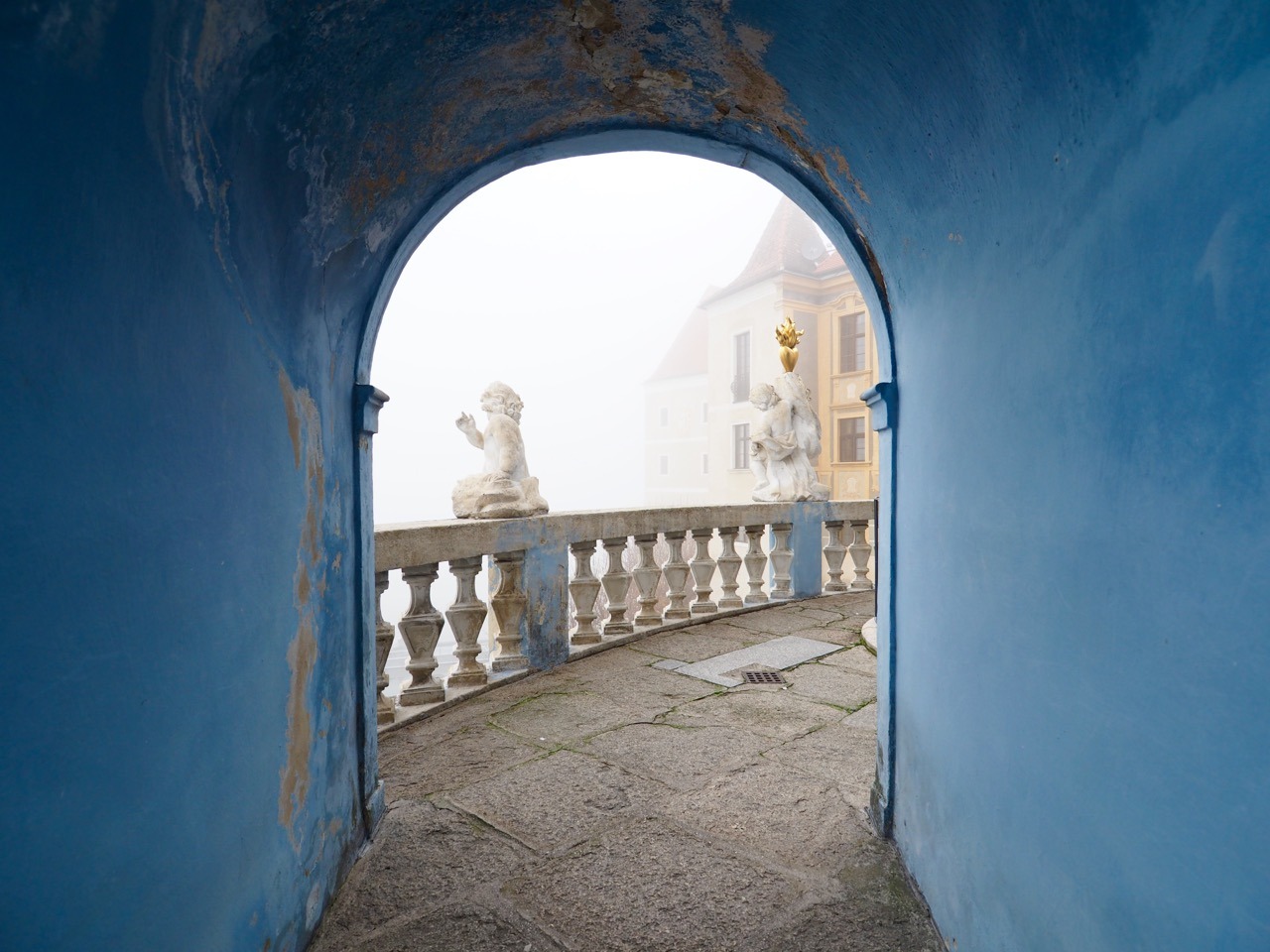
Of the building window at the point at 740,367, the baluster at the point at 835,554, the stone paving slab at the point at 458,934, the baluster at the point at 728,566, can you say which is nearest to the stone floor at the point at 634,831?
the stone paving slab at the point at 458,934

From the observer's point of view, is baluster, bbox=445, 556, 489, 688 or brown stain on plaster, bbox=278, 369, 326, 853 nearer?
brown stain on plaster, bbox=278, 369, 326, 853

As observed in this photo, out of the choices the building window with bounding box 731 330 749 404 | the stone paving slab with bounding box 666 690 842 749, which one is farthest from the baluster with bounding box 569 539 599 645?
the building window with bounding box 731 330 749 404

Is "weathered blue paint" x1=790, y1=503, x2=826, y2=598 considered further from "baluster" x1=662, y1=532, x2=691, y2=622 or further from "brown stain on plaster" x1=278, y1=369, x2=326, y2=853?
"brown stain on plaster" x1=278, y1=369, x2=326, y2=853

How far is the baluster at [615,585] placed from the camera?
17.6 ft

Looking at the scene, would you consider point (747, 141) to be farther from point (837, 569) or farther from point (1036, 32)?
point (837, 569)

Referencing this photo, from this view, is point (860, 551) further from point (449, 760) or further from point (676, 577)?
point (449, 760)

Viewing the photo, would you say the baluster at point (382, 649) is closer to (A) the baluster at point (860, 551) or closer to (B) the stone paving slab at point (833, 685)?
(B) the stone paving slab at point (833, 685)

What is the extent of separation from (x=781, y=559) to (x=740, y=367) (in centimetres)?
1953

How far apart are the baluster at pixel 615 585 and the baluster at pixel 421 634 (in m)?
1.57

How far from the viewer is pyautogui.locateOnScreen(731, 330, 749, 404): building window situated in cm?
2552

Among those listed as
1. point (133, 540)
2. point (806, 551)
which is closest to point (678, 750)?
point (133, 540)

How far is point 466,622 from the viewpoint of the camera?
4.30 metres

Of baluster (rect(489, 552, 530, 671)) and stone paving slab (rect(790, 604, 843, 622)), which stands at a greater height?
baluster (rect(489, 552, 530, 671))

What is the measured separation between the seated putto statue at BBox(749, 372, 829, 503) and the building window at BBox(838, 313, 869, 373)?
14.6 m
